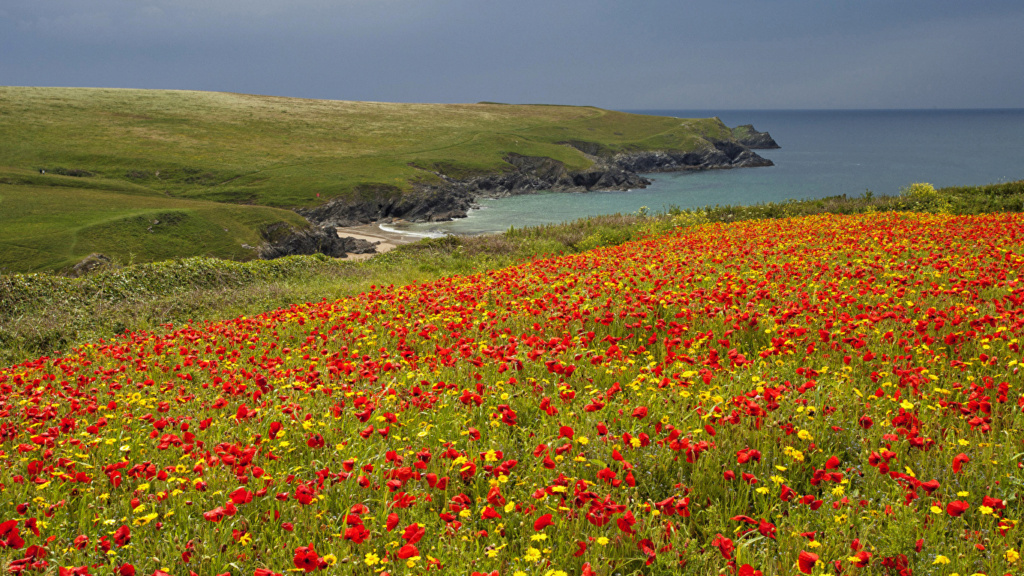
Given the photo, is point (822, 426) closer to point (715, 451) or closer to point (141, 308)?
point (715, 451)

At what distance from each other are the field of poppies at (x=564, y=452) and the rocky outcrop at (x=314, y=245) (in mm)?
45687

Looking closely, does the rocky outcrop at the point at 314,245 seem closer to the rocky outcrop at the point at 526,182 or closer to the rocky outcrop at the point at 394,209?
the rocky outcrop at the point at 394,209

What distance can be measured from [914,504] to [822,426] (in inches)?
40.5

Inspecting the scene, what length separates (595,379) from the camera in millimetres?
5676

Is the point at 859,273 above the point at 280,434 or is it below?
above

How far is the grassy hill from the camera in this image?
47250 millimetres

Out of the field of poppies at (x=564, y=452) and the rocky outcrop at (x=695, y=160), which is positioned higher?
the rocky outcrop at (x=695, y=160)

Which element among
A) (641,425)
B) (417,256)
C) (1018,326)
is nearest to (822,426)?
(641,425)

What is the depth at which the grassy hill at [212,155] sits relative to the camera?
155ft

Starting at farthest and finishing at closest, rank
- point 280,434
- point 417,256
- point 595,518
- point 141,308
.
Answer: point 417,256, point 141,308, point 280,434, point 595,518

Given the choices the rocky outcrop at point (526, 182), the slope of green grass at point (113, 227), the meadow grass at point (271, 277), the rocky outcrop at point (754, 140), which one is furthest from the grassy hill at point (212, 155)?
the rocky outcrop at point (754, 140)

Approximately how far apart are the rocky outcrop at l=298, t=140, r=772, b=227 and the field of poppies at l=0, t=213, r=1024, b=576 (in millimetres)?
69025

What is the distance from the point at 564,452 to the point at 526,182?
103m

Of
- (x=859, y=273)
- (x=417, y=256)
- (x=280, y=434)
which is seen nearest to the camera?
(x=280, y=434)
